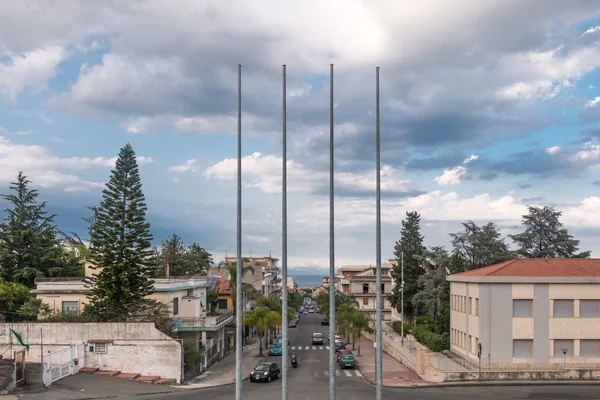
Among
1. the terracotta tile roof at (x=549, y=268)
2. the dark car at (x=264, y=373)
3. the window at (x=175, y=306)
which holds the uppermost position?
the terracotta tile roof at (x=549, y=268)

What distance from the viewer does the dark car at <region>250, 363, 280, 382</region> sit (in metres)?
40.9

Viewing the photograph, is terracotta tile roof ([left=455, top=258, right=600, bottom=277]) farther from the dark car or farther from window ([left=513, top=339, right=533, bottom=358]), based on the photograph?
the dark car

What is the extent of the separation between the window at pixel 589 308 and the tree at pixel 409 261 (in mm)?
39075

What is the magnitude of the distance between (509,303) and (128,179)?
29.1 metres

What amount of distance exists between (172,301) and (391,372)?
18.1m

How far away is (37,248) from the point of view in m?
61.3

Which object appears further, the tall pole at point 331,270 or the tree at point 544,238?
the tree at point 544,238

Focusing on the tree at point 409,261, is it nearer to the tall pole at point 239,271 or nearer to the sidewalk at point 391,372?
the sidewalk at point 391,372

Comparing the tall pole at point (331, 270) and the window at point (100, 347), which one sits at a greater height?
the tall pole at point (331, 270)

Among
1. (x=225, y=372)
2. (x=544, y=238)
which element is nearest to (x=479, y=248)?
(x=544, y=238)

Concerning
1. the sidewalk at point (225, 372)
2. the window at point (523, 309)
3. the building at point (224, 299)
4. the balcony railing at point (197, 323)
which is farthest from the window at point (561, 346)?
the building at point (224, 299)

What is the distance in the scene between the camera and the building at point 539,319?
42594 millimetres

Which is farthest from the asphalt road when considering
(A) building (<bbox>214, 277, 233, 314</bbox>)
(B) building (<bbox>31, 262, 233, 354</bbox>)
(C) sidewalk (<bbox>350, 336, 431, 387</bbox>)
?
(A) building (<bbox>214, 277, 233, 314</bbox>)

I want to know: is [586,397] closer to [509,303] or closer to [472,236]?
[509,303]
